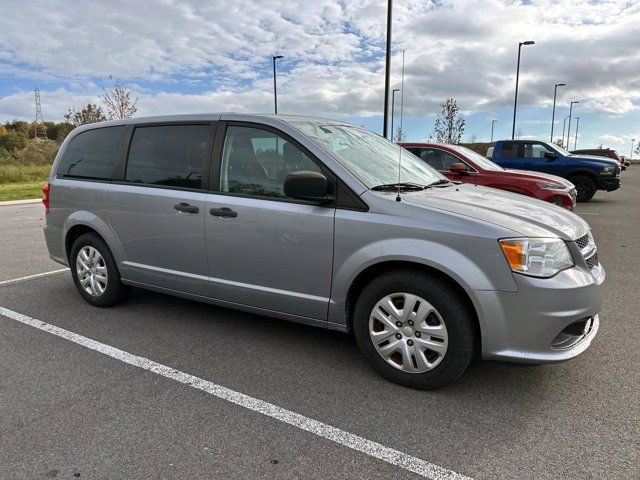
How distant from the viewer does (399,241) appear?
2.98 metres

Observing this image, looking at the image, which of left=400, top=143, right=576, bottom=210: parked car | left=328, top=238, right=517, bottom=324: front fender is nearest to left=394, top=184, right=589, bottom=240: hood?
left=328, top=238, right=517, bottom=324: front fender

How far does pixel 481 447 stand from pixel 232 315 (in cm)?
256

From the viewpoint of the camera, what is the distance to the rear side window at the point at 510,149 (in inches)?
536

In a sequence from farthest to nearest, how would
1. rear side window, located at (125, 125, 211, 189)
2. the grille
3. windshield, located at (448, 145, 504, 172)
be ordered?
windshield, located at (448, 145, 504, 172)
rear side window, located at (125, 125, 211, 189)
the grille

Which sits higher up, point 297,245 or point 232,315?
point 297,245

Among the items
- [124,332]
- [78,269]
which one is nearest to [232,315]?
[124,332]

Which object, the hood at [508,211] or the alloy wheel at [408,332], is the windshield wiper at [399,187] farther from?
the alloy wheel at [408,332]

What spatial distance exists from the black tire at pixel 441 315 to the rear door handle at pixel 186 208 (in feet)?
4.95

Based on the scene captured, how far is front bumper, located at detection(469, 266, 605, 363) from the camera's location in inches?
107

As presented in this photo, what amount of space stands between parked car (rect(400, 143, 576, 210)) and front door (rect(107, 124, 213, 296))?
5507 mm

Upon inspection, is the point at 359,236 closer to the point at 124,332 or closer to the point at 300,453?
the point at 300,453

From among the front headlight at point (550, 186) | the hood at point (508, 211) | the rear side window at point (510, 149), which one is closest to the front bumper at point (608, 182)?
the rear side window at point (510, 149)

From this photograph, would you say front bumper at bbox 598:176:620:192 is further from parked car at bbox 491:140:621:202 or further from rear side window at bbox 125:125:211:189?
rear side window at bbox 125:125:211:189

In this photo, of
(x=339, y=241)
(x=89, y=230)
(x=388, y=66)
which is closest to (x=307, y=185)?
(x=339, y=241)
